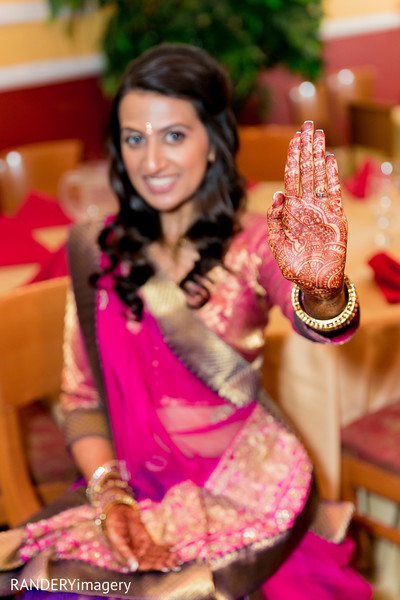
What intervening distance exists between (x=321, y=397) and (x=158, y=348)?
0.44 m

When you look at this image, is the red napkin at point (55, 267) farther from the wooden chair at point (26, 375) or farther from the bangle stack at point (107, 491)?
the bangle stack at point (107, 491)

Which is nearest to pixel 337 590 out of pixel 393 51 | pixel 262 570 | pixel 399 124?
pixel 262 570

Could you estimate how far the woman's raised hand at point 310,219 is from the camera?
0.96 meters

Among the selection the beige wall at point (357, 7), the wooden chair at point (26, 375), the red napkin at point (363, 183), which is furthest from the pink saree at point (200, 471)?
the beige wall at point (357, 7)

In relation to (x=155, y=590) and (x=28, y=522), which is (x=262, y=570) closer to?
(x=155, y=590)

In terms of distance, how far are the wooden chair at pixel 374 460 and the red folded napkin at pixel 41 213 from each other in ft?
4.02

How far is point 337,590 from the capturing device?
125cm

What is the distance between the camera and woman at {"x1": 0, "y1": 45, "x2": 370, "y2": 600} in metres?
1.18

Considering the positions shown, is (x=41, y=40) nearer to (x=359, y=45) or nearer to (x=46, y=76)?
(x=46, y=76)

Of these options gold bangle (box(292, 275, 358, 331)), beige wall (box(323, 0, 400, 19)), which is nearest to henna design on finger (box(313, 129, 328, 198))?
gold bangle (box(292, 275, 358, 331))

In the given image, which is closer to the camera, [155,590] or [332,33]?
[155,590]

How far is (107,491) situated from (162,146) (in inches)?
23.4

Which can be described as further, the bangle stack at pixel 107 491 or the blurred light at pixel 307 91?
the blurred light at pixel 307 91

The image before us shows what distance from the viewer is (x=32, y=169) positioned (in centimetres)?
325
